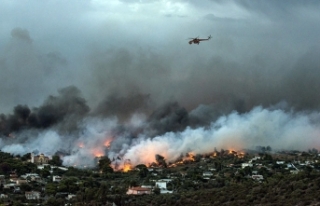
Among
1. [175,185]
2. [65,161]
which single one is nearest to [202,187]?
[175,185]

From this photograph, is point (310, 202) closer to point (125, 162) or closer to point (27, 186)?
point (27, 186)

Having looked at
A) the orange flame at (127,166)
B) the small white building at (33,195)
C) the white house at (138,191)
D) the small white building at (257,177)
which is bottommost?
the white house at (138,191)

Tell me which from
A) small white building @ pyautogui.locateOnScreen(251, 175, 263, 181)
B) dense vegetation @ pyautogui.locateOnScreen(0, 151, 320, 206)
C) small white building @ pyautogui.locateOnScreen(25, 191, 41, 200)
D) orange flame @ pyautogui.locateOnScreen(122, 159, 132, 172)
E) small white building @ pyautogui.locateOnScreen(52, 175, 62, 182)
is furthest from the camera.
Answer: orange flame @ pyautogui.locateOnScreen(122, 159, 132, 172)

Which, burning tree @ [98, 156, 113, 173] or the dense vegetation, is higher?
burning tree @ [98, 156, 113, 173]

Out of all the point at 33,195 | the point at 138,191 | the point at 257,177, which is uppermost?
the point at 257,177

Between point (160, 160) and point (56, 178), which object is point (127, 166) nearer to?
point (160, 160)

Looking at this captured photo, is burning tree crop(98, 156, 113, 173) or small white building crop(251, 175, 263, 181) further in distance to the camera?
burning tree crop(98, 156, 113, 173)

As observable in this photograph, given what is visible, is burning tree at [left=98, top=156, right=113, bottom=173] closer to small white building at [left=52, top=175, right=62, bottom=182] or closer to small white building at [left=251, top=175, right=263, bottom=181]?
small white building at [left=52, top=175, right=62, bottom=182]

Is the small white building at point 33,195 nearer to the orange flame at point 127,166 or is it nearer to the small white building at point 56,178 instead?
the small white building at point 56,178

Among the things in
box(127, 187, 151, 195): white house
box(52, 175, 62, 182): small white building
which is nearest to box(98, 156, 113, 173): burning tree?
box(52, 175, 62, 182): small white building

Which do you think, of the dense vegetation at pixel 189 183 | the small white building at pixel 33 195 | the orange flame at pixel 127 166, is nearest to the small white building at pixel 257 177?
the dense vegetation at pixel 189 183

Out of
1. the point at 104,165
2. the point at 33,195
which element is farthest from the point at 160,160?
the point at 33,195
